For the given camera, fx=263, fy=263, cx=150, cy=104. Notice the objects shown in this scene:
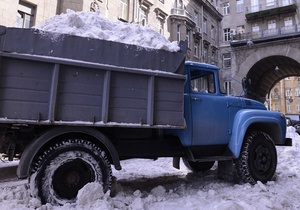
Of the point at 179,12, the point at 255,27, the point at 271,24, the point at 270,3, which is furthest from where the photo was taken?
the point at 255,27

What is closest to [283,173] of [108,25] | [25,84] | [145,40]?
[145,40]

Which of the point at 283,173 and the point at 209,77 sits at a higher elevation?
the point at 209,77

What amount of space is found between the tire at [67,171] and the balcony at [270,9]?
110 feet

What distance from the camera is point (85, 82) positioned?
13.3 feet

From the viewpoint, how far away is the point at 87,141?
13.5 ft

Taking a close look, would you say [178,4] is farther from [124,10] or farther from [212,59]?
[124,10]

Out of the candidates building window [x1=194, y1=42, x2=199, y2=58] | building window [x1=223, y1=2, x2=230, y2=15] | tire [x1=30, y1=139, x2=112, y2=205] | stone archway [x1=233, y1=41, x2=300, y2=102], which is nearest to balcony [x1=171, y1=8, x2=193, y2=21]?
building window [x1=194, y1=42, x2=199, y2=58]

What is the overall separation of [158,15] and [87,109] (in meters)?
21.0

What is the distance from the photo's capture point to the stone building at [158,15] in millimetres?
13258

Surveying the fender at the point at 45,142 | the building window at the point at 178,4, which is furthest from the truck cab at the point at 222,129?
the building window at the point at 178,4

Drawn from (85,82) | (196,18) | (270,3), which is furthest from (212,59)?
(85,82)

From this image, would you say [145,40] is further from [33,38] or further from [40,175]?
[40,175]

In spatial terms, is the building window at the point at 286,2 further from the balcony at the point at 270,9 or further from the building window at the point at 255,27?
the building window at the point at 255,27

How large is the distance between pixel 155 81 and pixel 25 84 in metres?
2.00
